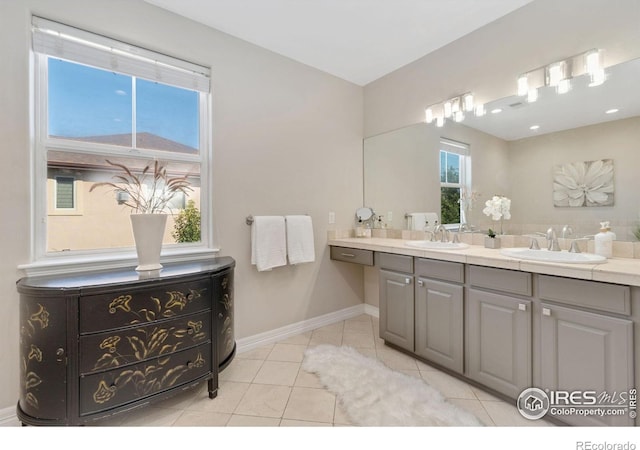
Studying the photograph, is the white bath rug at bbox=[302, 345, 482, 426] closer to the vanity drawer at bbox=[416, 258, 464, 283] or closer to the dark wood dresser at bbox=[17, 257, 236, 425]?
the vanity drawer at bbox=[416, 258, 464, 283]

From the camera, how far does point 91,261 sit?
173 cm

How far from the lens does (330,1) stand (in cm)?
195

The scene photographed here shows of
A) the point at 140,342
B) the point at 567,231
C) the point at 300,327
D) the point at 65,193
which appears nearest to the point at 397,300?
the point at 300,327

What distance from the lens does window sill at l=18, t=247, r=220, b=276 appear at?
1.59 m

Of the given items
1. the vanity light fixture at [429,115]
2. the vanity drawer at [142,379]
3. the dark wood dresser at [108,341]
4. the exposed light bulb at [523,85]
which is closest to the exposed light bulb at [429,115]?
the vanity light fixture at [429,115]

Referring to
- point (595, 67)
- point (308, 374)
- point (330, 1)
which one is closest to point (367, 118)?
point (330, 1)

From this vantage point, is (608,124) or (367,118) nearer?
(608,124)

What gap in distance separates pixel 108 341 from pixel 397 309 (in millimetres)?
1926

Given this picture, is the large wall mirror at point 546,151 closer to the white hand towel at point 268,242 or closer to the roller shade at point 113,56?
the white hand towel at point 268,242

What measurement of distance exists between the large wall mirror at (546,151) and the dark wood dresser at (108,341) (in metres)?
2.16

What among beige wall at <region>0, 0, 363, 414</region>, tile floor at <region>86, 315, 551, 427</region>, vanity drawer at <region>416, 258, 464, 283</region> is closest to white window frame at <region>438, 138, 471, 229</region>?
vanity drawer at <region>416, 258, 464, 283</region>

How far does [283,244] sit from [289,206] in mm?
375
